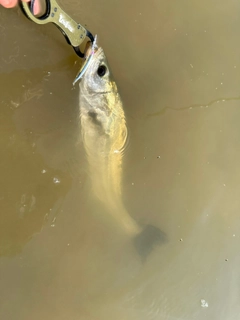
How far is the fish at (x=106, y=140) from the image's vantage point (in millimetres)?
1254

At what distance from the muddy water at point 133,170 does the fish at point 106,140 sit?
1.4 inches

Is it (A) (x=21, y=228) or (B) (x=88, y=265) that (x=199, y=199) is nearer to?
(B) (x=88, y=265)

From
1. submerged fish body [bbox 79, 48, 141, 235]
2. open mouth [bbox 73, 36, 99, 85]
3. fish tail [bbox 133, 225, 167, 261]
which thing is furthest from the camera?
fish tail [bbox 133, 225, 167, 261]

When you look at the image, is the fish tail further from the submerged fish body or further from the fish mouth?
the fish mouth

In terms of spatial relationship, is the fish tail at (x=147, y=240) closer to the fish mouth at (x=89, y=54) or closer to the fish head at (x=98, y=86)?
the fish head at (x=98, y=86)

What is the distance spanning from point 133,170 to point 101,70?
44 centimetres

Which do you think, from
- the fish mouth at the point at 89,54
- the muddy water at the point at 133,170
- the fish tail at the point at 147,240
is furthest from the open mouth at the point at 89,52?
the fish tail at the point at 147,240

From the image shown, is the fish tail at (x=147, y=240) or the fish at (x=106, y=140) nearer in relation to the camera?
the fish at (x=106, y=140)

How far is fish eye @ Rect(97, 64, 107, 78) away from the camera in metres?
1.22

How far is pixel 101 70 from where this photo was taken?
4.02ft

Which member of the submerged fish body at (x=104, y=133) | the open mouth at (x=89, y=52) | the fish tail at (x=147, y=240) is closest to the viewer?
the open mouth at (x=89, y=52)

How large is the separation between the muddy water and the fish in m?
0.04

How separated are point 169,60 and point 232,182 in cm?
63

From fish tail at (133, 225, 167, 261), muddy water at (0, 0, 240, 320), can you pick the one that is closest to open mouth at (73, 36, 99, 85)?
muddy water at (0, 0, 240, 320)
